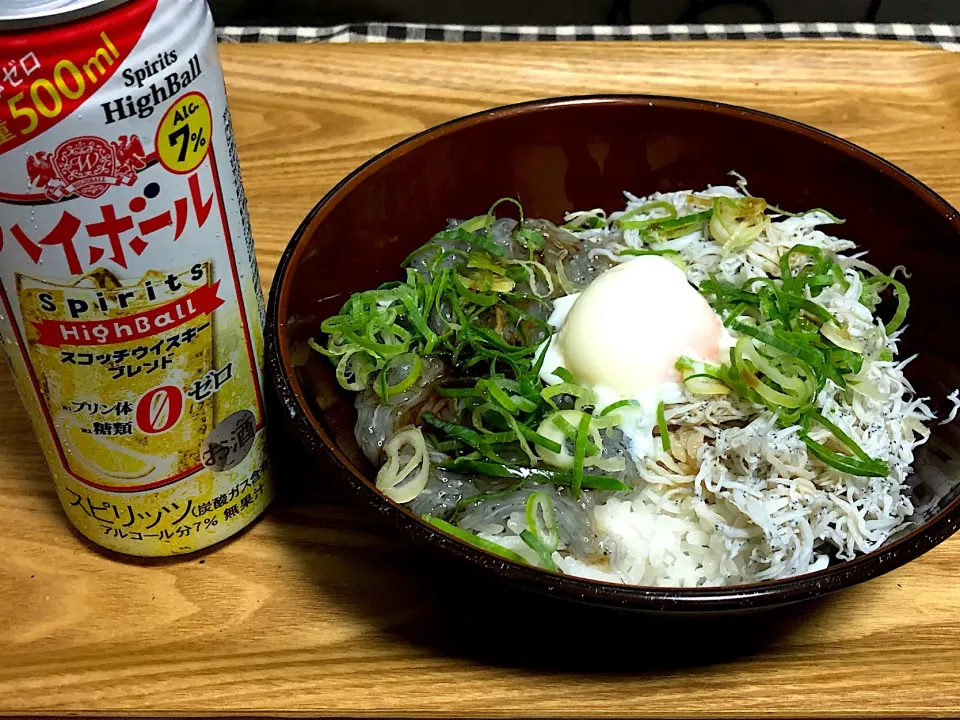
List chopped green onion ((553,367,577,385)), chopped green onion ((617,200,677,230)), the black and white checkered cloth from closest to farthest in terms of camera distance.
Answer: chopped green onion ((553,367,577,385)) → chopped green onion ((617,200,677,230)) → the black and white checkered cloth

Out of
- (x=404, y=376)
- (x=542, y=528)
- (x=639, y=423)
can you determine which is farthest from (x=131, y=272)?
(x=639, y=423)

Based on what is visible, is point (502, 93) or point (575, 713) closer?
point (575, 713)

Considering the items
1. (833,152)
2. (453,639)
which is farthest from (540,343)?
(833,152)

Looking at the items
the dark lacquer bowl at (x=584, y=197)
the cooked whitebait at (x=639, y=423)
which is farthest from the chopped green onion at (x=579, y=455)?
the dark lacquer bowl at (x=584, y=197)

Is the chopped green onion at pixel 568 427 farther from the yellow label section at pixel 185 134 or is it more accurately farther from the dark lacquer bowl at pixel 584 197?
the yellow label section at pixel 185 134

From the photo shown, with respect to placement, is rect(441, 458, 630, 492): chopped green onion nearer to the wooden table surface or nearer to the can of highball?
the wooden table surface

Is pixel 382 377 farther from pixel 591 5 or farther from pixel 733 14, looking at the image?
pixel 733 14

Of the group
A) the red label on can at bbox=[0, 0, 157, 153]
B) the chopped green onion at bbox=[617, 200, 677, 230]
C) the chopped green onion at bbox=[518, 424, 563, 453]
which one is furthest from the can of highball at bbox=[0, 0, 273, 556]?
the chopped green onion at bbox=[617, 200, 677, 230]
